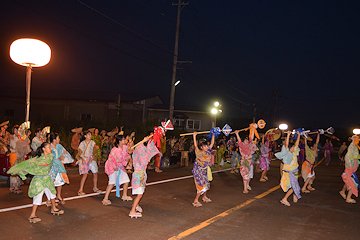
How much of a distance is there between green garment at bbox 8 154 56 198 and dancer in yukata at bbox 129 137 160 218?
1594 mm

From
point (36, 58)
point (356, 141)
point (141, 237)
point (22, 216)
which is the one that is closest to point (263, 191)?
point (356, 141)

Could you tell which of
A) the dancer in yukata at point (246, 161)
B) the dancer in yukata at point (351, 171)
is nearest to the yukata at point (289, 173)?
the dancer in yukata at point (246, 161)

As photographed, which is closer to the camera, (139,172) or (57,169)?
(139,172)

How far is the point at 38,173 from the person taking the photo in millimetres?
5441

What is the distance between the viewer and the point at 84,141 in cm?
747

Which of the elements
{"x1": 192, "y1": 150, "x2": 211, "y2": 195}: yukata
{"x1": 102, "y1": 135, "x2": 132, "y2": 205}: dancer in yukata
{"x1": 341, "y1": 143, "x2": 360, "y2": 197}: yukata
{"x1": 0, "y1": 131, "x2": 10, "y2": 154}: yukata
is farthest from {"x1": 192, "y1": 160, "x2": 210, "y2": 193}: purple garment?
{"x1": 0, "y1": 131, "x2": 10, "y2": 154}: yukata

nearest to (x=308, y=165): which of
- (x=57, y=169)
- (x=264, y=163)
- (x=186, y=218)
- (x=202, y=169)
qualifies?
(x=264, y=163)

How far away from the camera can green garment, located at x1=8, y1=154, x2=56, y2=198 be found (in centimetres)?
536

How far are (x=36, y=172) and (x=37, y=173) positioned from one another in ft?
0.09

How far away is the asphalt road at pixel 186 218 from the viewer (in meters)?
4.92

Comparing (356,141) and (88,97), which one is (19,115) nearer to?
(88,97)

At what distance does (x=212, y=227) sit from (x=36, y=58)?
25.4ft

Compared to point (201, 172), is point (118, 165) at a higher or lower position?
higher

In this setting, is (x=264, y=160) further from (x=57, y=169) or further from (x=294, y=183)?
(x=57, y=169)
